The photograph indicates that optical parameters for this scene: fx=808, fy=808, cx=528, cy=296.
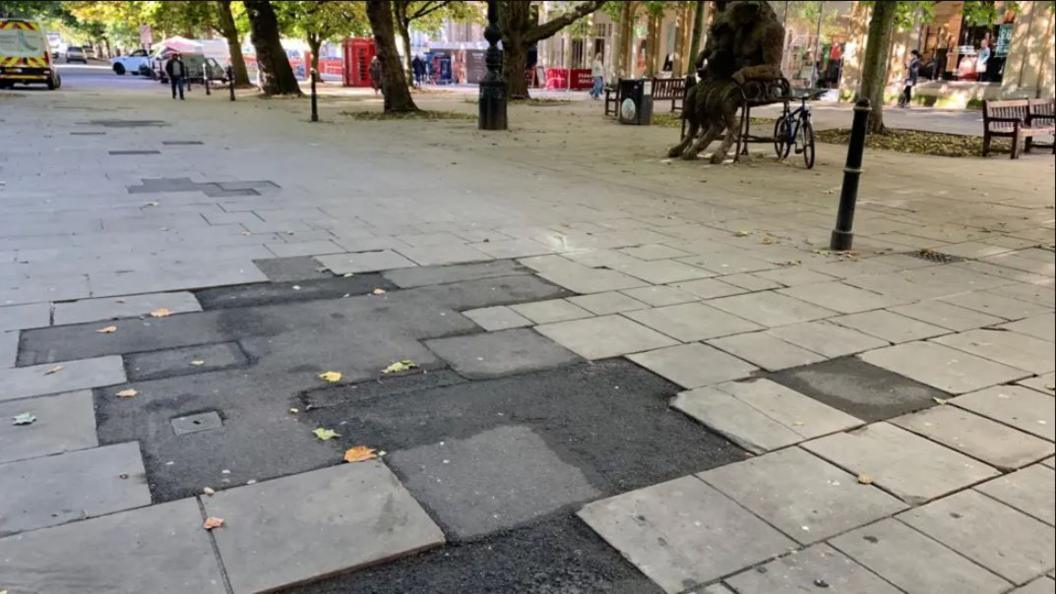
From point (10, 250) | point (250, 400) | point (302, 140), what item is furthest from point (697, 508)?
point (302, 140)

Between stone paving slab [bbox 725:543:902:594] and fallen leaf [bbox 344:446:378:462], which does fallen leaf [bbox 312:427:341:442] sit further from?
stone paving slab [bbox 725:543:902:594]

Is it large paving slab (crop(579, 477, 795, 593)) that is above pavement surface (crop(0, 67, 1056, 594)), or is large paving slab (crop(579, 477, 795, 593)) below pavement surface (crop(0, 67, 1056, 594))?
below

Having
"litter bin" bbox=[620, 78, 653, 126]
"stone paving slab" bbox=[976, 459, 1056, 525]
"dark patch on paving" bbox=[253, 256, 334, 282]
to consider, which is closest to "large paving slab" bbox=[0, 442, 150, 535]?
"dark patch on paving" bbox=[253, 256, 334, 282]

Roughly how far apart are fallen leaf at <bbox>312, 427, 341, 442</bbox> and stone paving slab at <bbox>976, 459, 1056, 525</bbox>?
276 centimetres

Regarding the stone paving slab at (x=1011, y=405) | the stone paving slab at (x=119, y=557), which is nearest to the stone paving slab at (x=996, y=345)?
the stone paving slab at (x=1011, y=405)

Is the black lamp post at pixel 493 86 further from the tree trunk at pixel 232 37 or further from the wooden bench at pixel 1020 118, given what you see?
the tree trunk at pixel 232 37

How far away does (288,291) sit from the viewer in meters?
5.87

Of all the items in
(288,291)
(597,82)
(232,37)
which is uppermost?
(232,37)

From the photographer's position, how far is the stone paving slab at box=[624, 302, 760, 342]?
5.23m

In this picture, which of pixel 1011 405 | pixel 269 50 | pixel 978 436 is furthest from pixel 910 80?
pixel 978 436

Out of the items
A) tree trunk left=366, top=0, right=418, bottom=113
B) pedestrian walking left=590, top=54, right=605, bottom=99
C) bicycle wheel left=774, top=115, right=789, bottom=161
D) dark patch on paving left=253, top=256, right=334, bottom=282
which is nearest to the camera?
dark patch on paving left=253, top=256, right=334, bottom=282

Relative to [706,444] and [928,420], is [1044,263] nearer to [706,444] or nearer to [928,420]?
[706,444]

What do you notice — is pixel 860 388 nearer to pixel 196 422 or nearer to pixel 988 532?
pixel 988 532

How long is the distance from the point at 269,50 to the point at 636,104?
16.0 m
